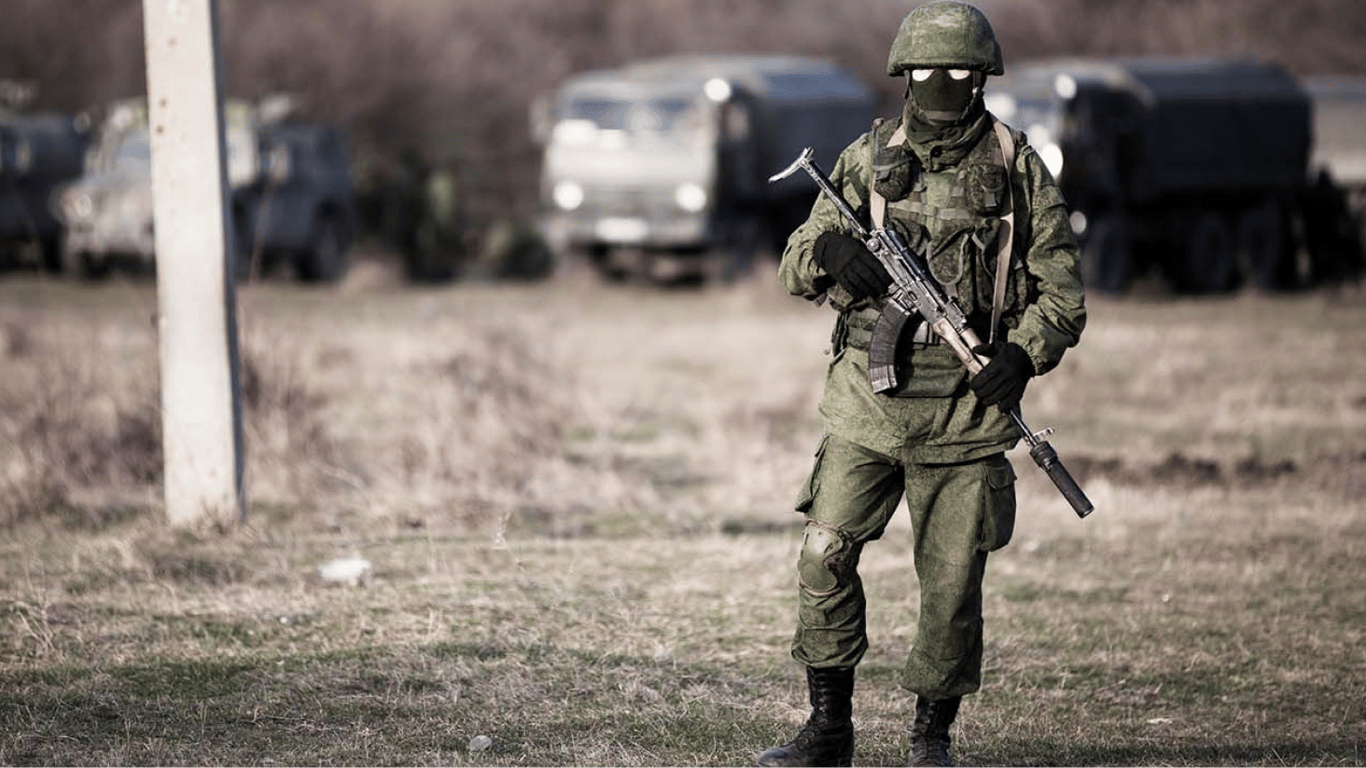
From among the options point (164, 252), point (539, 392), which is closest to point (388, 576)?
point (164, 252)

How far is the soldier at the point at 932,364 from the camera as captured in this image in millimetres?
4480

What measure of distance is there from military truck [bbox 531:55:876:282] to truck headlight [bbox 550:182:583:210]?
0.4 inches

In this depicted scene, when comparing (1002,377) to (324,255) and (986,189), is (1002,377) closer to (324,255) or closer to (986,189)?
(986,189)

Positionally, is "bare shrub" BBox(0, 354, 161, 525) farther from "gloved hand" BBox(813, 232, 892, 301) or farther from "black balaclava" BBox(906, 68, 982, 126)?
"black balaclava" BBox(906, 68, 982, 126)

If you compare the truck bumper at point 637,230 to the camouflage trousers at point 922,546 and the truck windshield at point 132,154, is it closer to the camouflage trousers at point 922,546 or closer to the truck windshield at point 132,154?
the truck windshield at point 132,154

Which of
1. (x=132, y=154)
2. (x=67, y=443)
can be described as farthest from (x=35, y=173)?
(x=67, y=443)

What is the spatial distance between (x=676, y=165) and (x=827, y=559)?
667 inches

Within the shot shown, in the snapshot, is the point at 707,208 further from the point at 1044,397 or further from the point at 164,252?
the point at 164,252

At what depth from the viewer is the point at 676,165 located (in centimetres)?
2122


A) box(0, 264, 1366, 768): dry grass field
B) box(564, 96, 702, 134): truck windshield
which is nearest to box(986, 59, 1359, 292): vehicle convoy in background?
box(564, 96, 702, 134): truck windshield

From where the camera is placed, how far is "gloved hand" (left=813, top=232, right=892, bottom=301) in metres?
4.43

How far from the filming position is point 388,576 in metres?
7.03

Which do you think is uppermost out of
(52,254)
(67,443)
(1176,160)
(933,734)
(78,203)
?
(933,734)

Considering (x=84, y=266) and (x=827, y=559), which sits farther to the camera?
(x=84, y=266)
